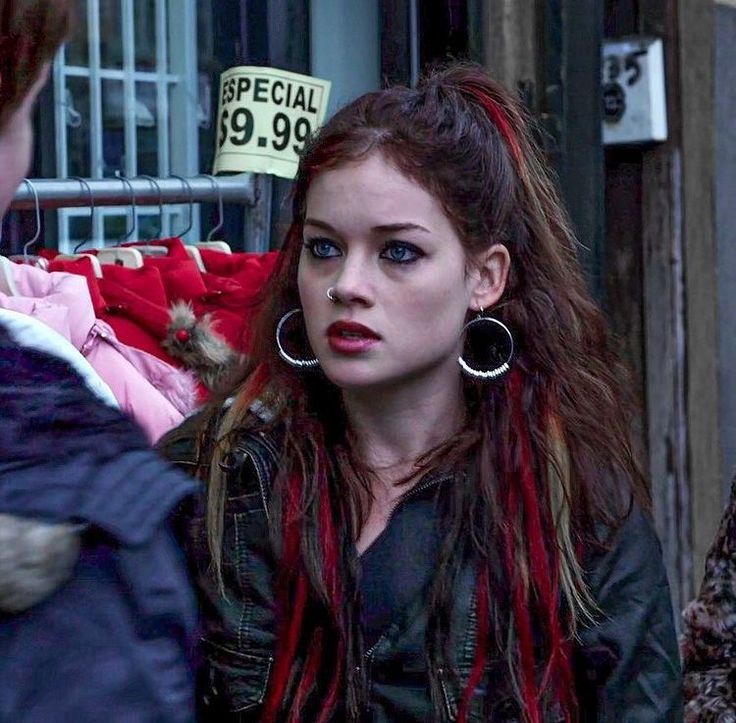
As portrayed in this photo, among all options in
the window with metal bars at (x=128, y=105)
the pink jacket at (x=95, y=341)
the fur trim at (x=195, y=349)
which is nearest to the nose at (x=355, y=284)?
the pink jacket at (x=95, y=341)

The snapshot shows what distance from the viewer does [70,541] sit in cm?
106

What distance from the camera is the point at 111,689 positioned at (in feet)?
3.56

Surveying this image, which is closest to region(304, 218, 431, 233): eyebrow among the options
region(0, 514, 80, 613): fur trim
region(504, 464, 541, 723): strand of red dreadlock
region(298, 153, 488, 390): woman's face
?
region(298, 153, 488, 390): woman's face

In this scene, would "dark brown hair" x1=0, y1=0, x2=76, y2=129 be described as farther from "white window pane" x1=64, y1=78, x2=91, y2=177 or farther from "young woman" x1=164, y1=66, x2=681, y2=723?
"white window pane" x1=64, y1=78, x2=91, y2=177

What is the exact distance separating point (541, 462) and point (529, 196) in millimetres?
403

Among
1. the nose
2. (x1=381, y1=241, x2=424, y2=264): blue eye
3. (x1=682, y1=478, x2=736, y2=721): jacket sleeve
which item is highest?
(x1=381, y1=241, x2=424, y2=264): blue eye

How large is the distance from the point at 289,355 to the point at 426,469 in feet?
0.94

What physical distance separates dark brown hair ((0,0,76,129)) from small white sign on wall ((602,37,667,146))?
3783 millimetres

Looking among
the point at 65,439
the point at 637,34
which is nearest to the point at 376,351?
the point at 65,439

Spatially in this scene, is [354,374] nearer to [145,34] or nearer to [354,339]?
[354,339]

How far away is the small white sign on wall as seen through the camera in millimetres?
4758

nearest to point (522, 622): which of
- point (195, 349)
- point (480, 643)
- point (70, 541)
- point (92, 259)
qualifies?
point (480, 643)

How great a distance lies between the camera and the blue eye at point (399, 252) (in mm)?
2248

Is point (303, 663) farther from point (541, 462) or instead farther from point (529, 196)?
point (529, 196)
